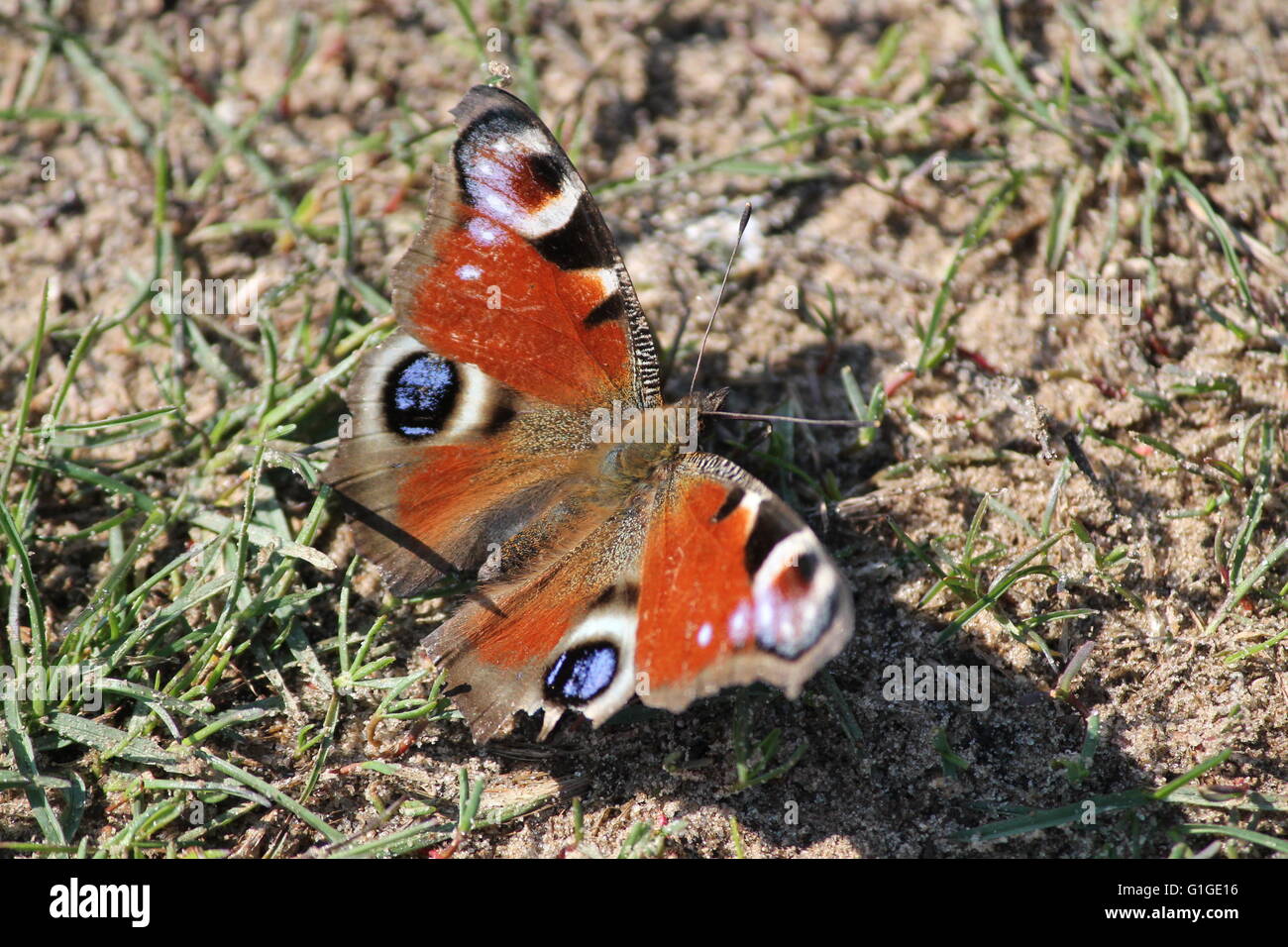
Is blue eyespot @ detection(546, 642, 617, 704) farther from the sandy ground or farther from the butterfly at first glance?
the sandy ground

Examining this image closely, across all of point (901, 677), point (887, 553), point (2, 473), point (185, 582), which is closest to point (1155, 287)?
point (887, 553)

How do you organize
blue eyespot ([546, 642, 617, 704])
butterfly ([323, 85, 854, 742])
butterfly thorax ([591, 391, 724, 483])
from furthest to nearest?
1. butterfly thorax ([591, 391, 724, 483])
2. butterfly ([323, 85, 854, 742])
3. blue eyespot ([546, 642, 617, 704])

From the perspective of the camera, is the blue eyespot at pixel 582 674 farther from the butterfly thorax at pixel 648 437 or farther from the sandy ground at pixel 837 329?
the butterfly thorax at pixel 648 437

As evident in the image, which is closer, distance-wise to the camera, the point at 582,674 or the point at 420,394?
the point at 582,674

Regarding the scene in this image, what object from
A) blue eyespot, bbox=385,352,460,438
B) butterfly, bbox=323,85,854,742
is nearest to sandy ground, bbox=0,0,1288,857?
butterfly, bbox=323,85,854,742

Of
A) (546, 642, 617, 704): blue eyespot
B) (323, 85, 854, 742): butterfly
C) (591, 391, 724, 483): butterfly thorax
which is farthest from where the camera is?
(591, 391, 724, 483): butterfly thorax

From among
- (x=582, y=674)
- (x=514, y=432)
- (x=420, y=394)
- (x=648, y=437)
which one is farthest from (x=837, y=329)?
(x=582, y=674)

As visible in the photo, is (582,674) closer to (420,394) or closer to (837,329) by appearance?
(420,394)

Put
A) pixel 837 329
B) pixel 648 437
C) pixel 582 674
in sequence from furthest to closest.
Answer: pixel 837 329 < pixel 648 437 < pixel 582 674

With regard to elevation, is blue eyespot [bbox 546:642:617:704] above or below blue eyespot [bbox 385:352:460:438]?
below
